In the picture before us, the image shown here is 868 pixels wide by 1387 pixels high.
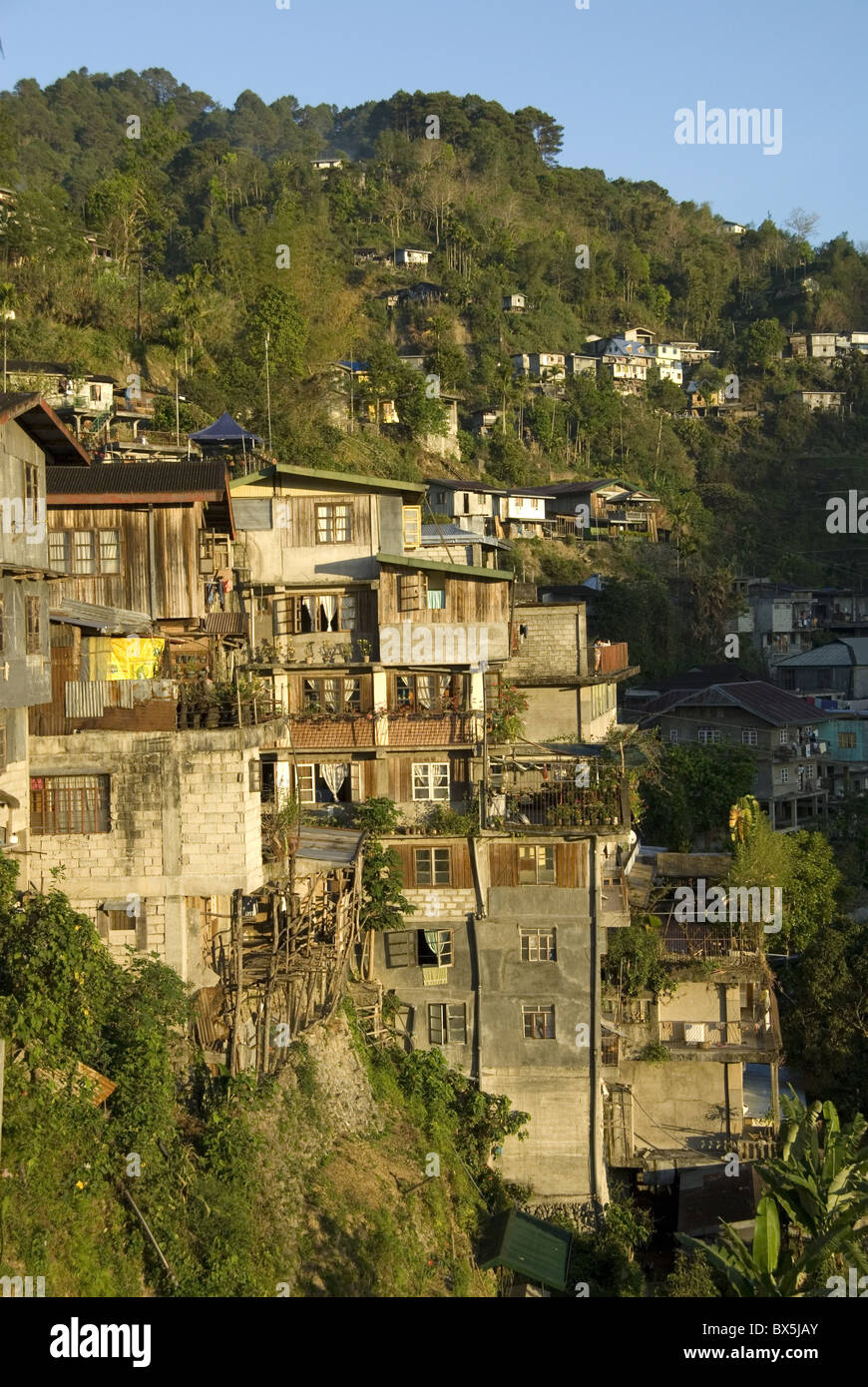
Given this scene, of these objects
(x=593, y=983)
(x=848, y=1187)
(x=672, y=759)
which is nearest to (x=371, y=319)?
(x=672, y=759)

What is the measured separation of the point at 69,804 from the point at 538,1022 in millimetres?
12119

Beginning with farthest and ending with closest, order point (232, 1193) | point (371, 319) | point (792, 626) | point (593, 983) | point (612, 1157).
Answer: point (371, 319), point (792, 626), point (612, 1157), point (593, 983), point (232, 1193)

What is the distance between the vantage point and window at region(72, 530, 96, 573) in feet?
85.6

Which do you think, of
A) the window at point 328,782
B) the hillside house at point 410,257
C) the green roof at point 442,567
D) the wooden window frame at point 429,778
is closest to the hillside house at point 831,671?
the green roof at point 442,567

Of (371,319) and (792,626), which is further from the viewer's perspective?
(371,319)

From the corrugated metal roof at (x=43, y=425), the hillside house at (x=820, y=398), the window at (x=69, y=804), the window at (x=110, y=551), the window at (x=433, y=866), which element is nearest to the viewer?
the corrugated metal roof at (x=43, y=425)

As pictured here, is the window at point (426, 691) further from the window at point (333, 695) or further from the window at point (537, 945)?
the window at point (537, 945)

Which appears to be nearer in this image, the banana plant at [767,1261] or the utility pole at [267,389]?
the banana plant at [767,1261]

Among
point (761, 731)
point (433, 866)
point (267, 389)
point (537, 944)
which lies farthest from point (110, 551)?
point (761, 731)

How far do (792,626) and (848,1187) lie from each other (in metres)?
55.5

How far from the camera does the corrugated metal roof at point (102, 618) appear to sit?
2367 cm

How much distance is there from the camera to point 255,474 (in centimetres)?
3112

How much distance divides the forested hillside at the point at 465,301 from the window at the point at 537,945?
80.3 feet

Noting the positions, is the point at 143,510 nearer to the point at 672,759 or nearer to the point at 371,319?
the point at 672,759
